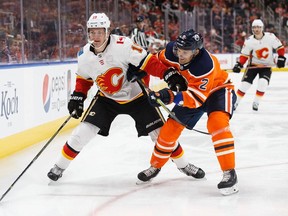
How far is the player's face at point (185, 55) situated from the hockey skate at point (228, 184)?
65 cm

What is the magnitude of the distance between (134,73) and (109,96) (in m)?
0.23

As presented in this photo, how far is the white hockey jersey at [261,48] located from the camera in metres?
7.27

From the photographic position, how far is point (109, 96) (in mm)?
3342

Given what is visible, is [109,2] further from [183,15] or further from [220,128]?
[220,128]

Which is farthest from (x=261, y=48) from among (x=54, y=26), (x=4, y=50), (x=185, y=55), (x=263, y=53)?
(x=185, y=55)

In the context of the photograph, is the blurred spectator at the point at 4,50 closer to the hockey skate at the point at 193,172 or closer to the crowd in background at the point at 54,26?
the crowd in background at the point at 54,26

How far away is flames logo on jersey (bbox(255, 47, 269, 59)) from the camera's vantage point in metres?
7.26

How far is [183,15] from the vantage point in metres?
12.2

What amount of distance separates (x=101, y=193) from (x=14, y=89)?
1583 mm

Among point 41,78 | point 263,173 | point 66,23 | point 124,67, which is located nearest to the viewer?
point 124,67

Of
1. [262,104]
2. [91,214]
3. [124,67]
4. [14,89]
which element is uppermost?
[124,67]

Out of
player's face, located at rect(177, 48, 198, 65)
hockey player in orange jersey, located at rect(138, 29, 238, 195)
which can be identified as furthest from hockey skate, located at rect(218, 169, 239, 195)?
player's face, located at rect(177, 48, 198, 65)

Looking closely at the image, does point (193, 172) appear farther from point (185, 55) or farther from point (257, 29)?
point (257, 29)

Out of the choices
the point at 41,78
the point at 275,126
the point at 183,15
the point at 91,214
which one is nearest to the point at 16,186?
the point at 91,214
